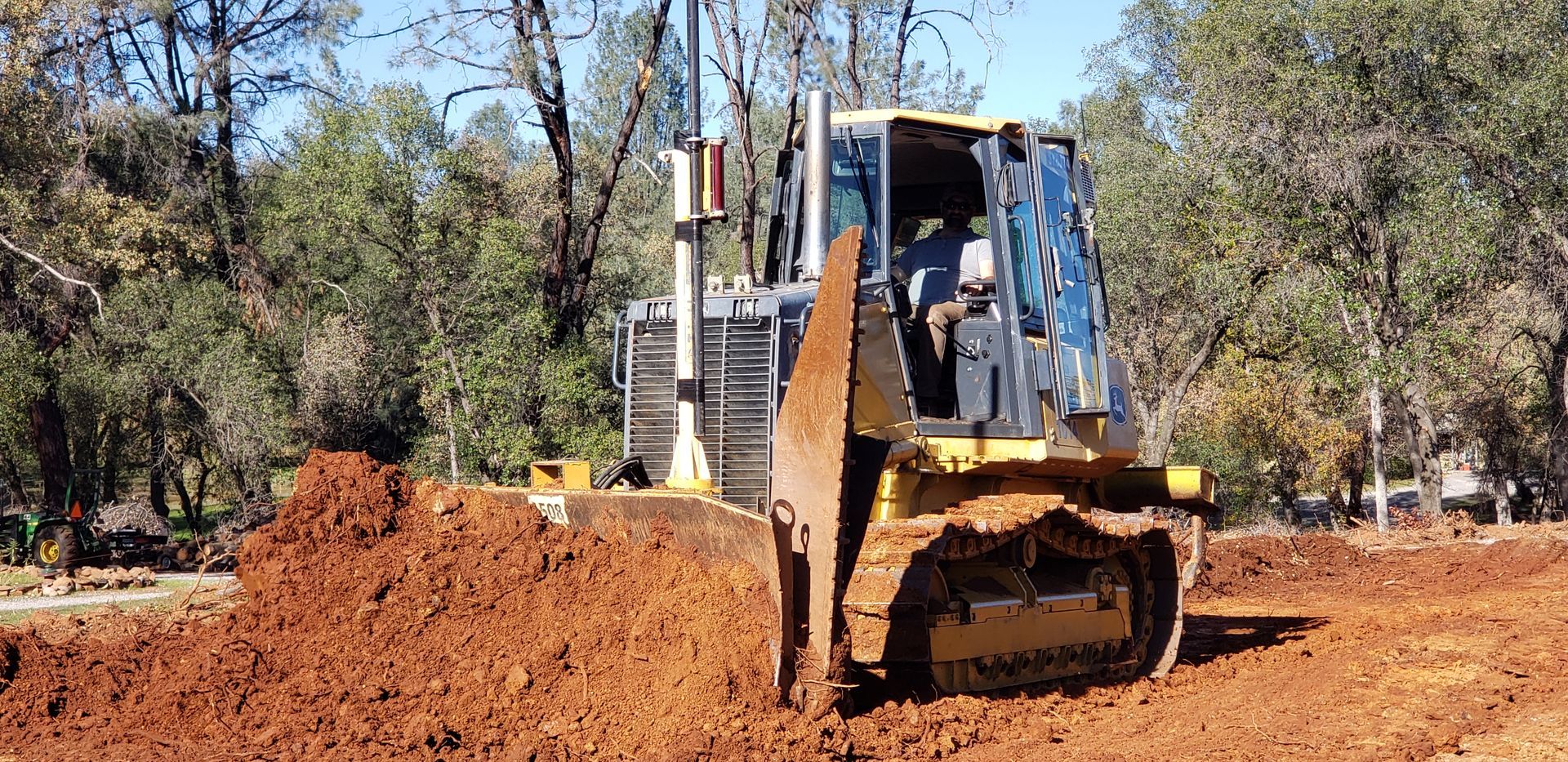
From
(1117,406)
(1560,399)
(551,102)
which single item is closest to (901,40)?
(551,102)

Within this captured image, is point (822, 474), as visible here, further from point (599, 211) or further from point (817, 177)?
Result: point (599, 211)

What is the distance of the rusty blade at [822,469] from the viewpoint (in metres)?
5.66

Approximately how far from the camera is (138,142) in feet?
77.4

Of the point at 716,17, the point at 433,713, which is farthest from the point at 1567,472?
the point at 433,713

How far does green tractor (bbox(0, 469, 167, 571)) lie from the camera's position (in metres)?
16.5

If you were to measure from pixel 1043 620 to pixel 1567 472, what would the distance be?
1698cm

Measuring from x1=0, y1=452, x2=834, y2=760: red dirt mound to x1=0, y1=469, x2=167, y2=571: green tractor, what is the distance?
37.4ft

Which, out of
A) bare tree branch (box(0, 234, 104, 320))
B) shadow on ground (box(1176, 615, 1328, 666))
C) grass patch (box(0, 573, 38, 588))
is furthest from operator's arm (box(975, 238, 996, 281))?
bare tree branch (box(0, 234, 104, 320))

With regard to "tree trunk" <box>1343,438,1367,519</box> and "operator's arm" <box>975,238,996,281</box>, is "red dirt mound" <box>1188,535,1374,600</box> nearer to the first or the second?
"operator's arm" <box>975,238,996,281</box>

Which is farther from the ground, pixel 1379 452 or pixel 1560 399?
pixel 1560 399

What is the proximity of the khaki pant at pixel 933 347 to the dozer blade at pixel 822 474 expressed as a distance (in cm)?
188

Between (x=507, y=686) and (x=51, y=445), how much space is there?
61.7ft

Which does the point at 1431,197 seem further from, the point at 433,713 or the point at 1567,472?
the point at 433,713

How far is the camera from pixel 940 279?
7.98 meters
